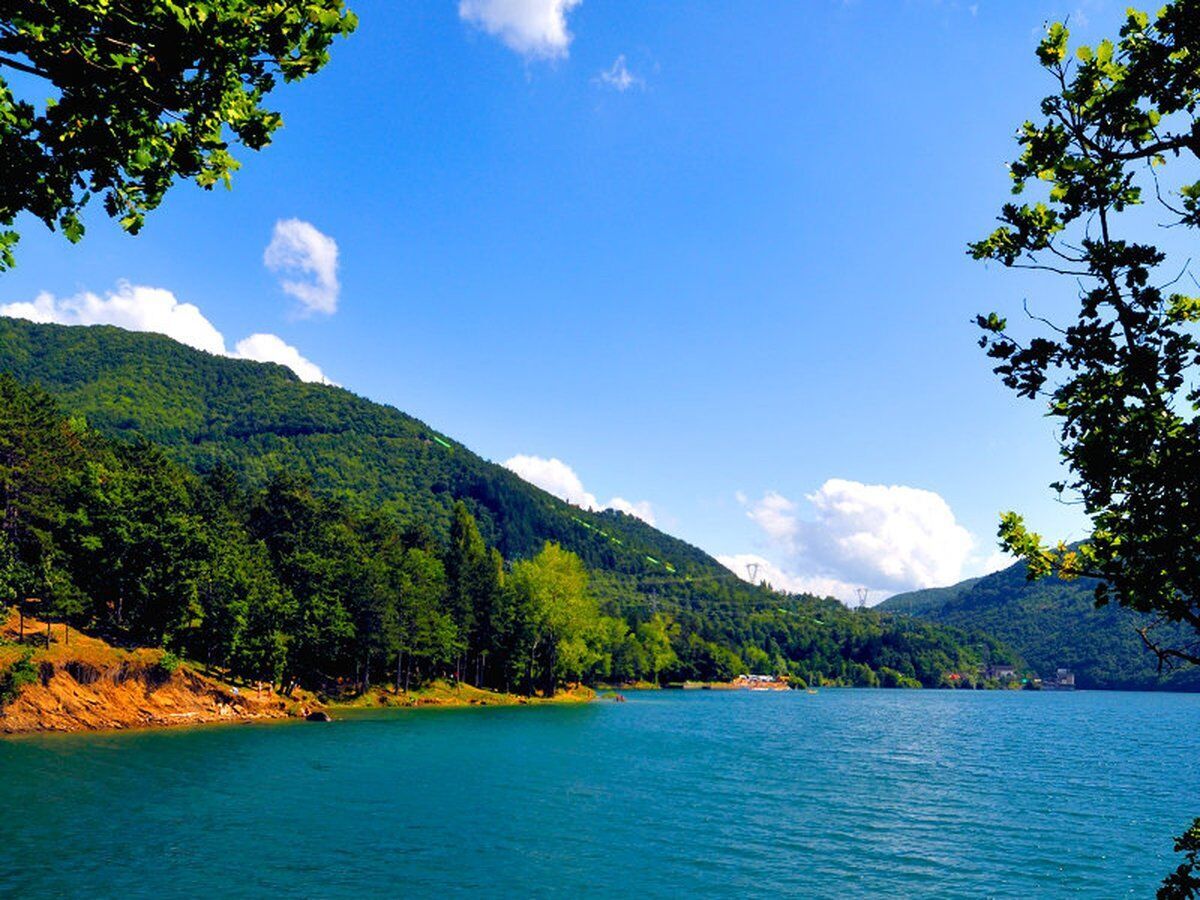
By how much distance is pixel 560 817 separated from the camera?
3850 cm

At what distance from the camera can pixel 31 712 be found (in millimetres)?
62000

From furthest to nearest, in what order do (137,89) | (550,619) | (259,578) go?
1. (550,619)
2. (259,578)
3. (137,89)

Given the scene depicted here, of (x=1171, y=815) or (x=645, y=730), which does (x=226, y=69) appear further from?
(x=645, y=730)

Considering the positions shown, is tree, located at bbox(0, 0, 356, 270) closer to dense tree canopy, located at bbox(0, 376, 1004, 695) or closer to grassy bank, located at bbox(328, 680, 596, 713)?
dense tree canopy, located at bbox(0, 376, 1004, 695)

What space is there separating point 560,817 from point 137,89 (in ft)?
121

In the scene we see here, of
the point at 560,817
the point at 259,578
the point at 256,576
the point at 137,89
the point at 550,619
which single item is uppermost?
the point at 137,89

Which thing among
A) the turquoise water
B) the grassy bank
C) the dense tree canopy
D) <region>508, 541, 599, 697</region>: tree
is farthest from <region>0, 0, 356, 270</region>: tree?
<region>508, 541, 599, 697</region>: tree

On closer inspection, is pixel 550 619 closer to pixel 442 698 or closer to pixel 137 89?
pixel 442 698

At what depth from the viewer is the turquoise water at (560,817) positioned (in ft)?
92.0

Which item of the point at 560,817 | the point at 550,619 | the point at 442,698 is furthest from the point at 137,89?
the point at 550,619

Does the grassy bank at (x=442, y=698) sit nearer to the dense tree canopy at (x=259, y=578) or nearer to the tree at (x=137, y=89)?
the dense tree canopy at (x=259, y=578)

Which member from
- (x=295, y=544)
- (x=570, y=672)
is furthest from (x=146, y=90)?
(x=570, y=672)

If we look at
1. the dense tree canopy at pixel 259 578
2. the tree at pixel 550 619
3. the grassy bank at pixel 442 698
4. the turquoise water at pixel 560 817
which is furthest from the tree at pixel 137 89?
the tree at pixel 550 619

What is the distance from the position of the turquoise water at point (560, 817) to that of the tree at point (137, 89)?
2318cm
